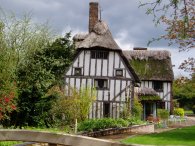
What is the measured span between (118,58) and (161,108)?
49.8 feet

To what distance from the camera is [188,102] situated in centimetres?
6931

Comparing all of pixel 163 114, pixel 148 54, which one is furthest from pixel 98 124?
pixel 148 54

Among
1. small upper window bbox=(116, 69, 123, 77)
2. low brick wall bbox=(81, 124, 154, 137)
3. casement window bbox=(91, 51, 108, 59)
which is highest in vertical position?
casement window bbox=(91, 51, 108, 59)

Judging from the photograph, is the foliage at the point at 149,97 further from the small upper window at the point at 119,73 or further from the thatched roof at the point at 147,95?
the small upper window at the point at 119,73

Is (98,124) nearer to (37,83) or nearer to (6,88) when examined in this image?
(37,83)

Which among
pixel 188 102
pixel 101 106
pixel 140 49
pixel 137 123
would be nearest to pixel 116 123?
pixel 137 123

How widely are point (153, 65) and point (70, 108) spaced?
1846cm

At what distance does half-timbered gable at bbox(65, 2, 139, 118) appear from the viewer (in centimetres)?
3206

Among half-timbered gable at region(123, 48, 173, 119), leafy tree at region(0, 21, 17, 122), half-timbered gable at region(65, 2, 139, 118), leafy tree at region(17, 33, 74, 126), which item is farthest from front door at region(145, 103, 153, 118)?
leafy tree at region(0, 21, 17, 122)

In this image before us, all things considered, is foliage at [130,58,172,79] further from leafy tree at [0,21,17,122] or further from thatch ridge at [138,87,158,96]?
leafy tree at [0,21,17,122]

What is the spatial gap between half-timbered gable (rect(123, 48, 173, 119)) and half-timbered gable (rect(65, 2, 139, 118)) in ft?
37.9

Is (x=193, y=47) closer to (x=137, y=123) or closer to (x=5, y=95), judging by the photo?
(x=137, y=123)

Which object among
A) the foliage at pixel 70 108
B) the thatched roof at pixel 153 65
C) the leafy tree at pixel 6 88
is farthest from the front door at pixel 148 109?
the leafy tree at pixel 6 88

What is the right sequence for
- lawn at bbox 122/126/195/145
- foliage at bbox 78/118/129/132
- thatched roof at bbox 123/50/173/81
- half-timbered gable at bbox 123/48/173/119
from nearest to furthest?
lawn at bbox 122/126/195/145
foliage at bbox 78/118/129/132
thatched roof at bbox 123/50/173/81
half-timbered gable at bbox 123/48/173/119
